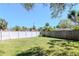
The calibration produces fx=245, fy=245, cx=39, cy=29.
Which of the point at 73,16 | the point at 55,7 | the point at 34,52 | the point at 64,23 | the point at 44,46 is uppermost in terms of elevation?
the point at 55,7

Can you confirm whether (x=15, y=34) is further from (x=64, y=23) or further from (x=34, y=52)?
(x=64, y=23)

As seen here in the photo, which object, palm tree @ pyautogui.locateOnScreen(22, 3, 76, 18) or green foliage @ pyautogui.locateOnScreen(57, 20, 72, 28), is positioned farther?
green foliage @ pyautogui.locateOnScreen(57, 20, 72, 28)

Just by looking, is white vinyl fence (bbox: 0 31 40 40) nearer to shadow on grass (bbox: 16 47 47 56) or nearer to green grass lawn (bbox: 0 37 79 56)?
green grass lawn (bbox: 0 37 79 56)

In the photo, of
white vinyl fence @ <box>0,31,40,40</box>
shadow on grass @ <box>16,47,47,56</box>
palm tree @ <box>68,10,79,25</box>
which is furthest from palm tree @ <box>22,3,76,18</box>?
white vinyl fence @ <box>0,31,40,40</box>

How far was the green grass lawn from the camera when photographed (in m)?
7.60

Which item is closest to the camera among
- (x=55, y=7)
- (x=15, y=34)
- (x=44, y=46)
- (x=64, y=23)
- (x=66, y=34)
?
(x=55, y=7)

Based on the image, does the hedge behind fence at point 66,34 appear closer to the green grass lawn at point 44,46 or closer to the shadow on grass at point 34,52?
the green grass lawn at point 44,46

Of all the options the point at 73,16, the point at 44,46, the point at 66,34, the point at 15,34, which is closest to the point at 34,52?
the point at 44,46

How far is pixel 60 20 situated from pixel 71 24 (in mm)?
481

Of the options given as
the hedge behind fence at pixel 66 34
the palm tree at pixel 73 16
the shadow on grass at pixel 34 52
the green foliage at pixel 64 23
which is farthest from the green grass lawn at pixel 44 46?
the palm tree at pixel 73 16

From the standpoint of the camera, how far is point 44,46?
25.9 feet

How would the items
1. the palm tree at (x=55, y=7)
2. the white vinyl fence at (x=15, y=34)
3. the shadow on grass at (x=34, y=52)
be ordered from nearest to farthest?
1. the palm tree at (x=55, y=7)
2. the shadow on grass at (x=34, y=52)
3. the white vinyl fence at (x=15, y=34)

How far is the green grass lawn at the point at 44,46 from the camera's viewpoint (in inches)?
299

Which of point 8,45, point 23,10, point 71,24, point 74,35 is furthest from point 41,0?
point 74,35
